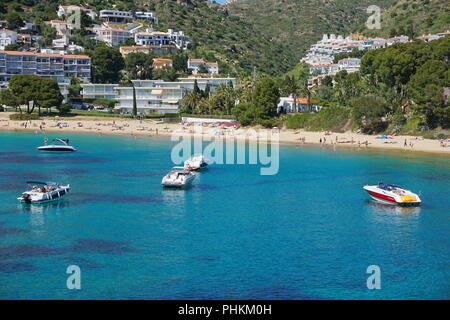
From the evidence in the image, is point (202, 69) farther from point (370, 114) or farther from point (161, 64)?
point (370, 114)

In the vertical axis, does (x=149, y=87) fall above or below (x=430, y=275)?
above

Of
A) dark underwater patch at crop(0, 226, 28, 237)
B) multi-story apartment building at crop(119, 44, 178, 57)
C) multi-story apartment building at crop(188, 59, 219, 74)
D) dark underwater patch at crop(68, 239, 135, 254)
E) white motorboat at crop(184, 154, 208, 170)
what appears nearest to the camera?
dark underwater patch at crop(68, 239, 135, 254)

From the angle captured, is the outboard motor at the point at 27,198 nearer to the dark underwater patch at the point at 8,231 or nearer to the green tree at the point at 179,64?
the dark underwater patch at the point at 8,231

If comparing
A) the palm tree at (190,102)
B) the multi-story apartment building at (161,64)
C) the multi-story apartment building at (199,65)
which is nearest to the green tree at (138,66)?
the multi-story apartment building at (161,64)

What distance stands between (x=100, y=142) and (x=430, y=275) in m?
75.1

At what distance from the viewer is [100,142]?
101 metres

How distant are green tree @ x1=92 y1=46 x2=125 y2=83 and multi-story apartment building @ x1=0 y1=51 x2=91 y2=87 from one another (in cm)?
206

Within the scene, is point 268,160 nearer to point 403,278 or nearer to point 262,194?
point 262,194

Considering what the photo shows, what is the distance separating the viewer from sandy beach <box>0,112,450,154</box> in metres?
92.4

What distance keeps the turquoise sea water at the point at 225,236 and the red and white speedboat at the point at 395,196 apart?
29.1 inches

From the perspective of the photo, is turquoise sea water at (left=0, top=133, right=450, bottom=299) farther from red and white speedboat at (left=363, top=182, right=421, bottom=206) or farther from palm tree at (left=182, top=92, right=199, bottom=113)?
palm tree at (left=182, top=92, right=199, bottom=113)

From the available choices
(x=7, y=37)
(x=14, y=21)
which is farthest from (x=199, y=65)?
(x=14, y=21)

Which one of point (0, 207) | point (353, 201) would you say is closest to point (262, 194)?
point (353, 201)

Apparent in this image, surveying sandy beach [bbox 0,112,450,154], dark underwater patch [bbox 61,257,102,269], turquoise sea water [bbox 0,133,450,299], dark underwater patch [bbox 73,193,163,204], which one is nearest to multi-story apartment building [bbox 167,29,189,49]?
sandy beach [bbox 0,112,450,154]
